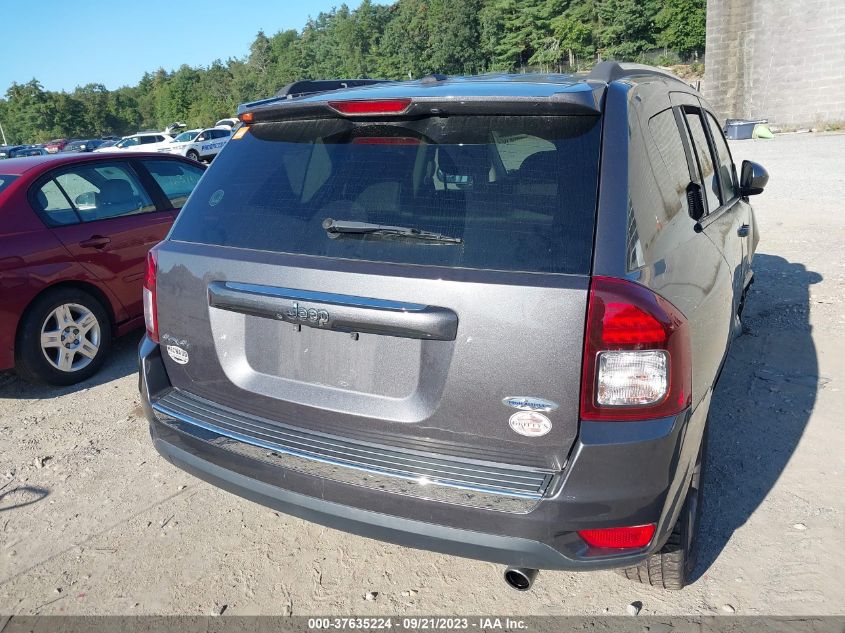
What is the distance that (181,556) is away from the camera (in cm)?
279

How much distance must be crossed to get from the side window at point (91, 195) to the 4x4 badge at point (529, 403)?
4.07 m

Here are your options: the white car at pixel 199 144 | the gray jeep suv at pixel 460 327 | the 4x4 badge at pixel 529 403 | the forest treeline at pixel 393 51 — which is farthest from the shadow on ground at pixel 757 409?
the forest treeline at pixel 393 51

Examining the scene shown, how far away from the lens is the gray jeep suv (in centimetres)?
185

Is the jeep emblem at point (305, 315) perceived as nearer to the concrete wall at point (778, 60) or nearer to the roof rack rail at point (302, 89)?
the roof rack rail at point (302, 89)

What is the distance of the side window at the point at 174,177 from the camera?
18.3 feet

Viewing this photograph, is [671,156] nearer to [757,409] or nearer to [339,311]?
[339,311]

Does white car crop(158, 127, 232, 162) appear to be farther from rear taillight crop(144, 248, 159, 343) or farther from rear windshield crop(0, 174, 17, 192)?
Result: rear taillight crop(144, 248, 159, 343)

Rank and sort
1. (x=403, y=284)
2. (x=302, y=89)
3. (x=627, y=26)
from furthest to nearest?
(x=627, y=26) < (x=302, y=89) < (x=403, y=284)

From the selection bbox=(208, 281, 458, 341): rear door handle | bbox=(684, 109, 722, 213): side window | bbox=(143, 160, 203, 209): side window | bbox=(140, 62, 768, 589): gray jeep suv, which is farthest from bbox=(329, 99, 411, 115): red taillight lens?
bbox=(143, 160, 203, 209): side window

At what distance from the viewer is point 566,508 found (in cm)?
184

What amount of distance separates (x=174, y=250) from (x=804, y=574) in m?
2.79

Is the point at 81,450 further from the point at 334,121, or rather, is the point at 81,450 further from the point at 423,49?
the point at 423,49

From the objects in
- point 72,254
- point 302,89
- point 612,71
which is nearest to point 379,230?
point 612,71

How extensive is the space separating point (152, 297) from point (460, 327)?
139cm
